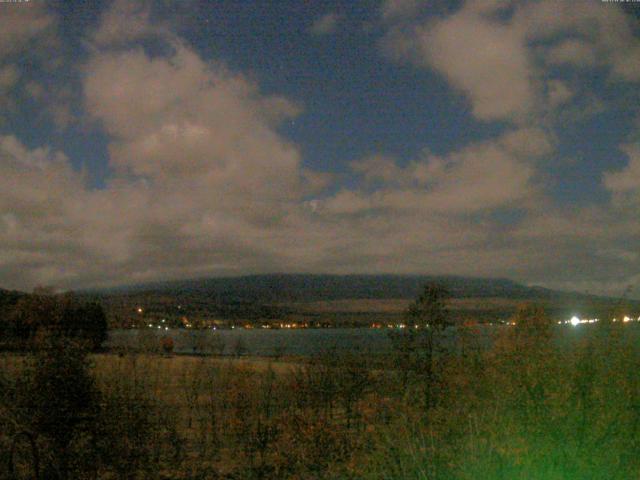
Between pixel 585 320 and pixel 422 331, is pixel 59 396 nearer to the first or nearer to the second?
pixel 585 320

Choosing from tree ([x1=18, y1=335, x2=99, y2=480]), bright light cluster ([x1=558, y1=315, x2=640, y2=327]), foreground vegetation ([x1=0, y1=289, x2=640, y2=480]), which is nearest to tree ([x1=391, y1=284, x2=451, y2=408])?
foreground vegetation ([x1=0, y1=289, x2=640, y2=480])

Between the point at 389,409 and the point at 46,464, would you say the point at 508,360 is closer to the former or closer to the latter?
the point at 389,409

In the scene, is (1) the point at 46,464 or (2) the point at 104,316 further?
(2) the point at 104,316

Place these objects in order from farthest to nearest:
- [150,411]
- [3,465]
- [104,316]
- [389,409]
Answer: [104,316]
[150,411]
[389,409]
[3,465]

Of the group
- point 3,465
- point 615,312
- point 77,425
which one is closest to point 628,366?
point 615,312

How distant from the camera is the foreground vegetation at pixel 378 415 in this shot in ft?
19.7

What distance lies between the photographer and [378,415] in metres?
10.1

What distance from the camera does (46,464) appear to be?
28.0ft

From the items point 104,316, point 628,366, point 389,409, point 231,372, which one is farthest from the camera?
point 104,316

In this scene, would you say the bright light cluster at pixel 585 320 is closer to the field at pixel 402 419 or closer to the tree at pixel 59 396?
the field at pixel 402 419

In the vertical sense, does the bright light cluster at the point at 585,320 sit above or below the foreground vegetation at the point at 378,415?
above

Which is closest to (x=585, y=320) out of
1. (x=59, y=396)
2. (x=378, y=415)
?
(x=378, y=415)

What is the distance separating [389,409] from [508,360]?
3.35m

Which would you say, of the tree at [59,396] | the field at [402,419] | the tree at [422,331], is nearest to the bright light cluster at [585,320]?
the field at [402,419]
